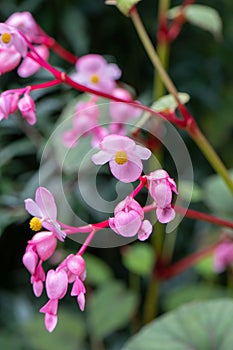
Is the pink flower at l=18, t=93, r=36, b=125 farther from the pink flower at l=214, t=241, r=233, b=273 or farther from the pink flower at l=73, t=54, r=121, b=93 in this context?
the pink flower at l=214, t=241, r=233, b=273

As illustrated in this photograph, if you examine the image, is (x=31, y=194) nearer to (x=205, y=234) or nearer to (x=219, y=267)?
(x=219, y=267)

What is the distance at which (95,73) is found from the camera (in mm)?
850

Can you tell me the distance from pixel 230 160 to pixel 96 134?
36.6 inches

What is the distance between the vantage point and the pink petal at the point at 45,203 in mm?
519

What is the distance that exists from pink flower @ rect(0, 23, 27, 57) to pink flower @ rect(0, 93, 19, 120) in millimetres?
42

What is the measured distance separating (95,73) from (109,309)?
1.75 feet

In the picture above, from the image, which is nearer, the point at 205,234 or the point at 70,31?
the point at 70,31

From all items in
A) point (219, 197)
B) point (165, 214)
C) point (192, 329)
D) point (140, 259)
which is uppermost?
point (165, 214)

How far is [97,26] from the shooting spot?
153cm

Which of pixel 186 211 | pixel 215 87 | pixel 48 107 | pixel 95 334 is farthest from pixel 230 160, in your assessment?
pixel 186 211

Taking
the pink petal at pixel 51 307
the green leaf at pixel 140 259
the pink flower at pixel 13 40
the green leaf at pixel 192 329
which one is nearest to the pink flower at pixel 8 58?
the pink flower at pixel 13 40

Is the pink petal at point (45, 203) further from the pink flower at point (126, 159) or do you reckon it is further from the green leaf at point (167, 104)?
the green leaf at point (167, 104)

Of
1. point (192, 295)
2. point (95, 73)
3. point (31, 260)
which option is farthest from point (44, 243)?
point (192, 295)

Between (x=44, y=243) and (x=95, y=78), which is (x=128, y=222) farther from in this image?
(x=95, y=78)
